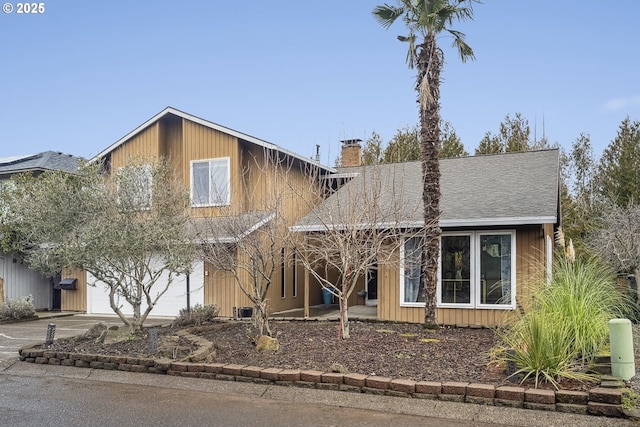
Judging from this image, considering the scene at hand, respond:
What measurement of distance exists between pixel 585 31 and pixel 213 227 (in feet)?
41.8

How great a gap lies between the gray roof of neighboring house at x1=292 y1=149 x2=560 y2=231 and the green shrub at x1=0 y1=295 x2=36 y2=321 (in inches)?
346

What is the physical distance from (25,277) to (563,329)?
18.2 metres

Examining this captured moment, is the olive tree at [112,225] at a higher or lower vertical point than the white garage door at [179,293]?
higher

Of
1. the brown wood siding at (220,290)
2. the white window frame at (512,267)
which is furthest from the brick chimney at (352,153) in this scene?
the white window frame at (512,267)

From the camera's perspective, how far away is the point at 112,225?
10047 mm

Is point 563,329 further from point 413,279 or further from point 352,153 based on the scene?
point 352,153

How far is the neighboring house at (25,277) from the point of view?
723 inches

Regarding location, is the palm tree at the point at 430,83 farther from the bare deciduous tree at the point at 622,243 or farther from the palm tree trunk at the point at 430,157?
the bare deciduous tree at the point at 622,243

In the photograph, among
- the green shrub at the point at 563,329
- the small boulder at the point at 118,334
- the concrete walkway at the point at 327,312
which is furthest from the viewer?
the concrete walkway at the point at 327,312

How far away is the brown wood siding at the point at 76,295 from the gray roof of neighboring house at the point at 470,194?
8713 mm

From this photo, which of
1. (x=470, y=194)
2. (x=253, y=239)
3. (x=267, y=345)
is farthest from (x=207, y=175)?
(x=267, y=345)

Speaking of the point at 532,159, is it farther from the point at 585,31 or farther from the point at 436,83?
the point at 436,83

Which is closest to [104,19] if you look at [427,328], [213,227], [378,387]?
[213,227]

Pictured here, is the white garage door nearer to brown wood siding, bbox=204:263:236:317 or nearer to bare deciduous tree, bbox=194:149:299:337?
brown wood siding, bbox=204:263:236:317
